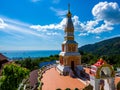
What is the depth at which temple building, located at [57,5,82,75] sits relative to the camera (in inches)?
1396

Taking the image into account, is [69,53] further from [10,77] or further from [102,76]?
[10,77]

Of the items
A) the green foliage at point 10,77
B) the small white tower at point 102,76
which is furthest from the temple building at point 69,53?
the green foliage at point 10,77

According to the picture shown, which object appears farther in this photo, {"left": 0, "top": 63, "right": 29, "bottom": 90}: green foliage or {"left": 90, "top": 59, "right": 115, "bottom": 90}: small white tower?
{"left": 90, "top": 59, "right": 115, "bottom": 90}: small white tower

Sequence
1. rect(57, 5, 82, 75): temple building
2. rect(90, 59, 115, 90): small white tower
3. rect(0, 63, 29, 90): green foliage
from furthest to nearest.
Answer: rect(57, 5, 82, 75): temple building
rect(90, 59, 115, 90): small white tower
rect(0, 63, 29, 90): green foliage

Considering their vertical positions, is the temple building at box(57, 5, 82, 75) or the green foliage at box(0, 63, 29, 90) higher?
the temple building at box(57, 5, 82, 75)

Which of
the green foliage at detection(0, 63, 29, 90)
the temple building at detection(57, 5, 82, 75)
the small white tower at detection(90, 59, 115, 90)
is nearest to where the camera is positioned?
the green foliage at detection(0, 63, 29, 90)

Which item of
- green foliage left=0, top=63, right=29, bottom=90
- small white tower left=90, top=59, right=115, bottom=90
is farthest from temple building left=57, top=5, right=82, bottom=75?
green foliage left=0, top=63, right=29, bottom=90

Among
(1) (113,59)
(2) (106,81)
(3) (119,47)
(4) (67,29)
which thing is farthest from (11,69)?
(3) (119,47)

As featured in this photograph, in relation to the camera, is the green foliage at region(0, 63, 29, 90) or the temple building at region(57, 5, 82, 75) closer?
the green foliage at region(0, 63, 29, 90)

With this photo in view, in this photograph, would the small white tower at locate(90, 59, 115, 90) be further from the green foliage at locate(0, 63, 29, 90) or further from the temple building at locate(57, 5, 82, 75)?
the temple building at locate(57, 5, 82, 75)

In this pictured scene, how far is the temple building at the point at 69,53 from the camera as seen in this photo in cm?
3547

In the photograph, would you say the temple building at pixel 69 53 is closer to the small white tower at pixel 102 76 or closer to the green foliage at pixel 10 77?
the small white tower at pixel 102 76

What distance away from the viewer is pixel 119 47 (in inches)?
6181

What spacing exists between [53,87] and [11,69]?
6.51 metres
